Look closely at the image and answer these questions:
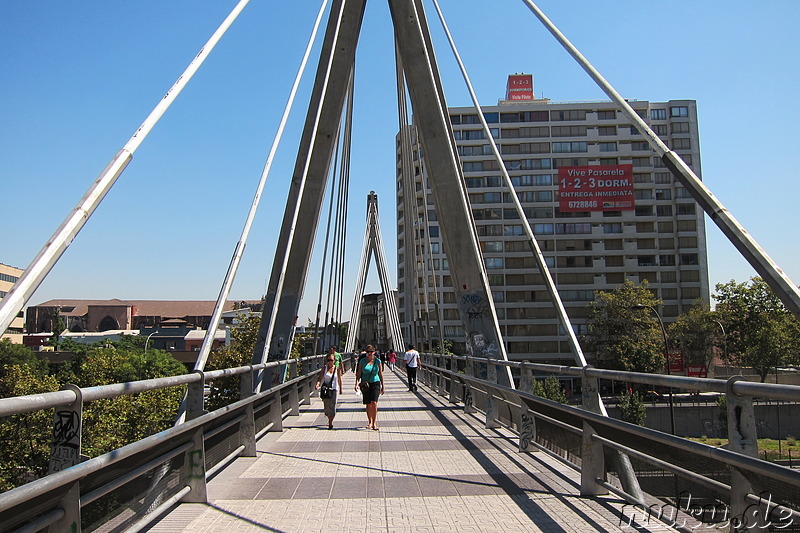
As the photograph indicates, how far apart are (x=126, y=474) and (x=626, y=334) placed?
57.6 metres

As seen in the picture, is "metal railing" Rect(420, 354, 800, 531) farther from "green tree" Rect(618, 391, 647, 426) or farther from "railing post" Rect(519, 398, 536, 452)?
"green tree" Rect(618, 391, 647, 426)

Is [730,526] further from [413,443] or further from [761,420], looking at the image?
[413,443]

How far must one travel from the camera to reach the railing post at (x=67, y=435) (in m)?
3.46

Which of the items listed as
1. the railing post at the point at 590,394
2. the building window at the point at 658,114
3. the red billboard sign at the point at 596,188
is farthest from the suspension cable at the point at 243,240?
the building window at the point at 658,114

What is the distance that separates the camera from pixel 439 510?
552 cm

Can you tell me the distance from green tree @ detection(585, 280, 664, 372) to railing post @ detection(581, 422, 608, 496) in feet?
168

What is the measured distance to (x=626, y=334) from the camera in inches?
2282

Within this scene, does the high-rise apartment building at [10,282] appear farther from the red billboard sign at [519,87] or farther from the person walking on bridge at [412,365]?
the person walking on bridge at [412,365]

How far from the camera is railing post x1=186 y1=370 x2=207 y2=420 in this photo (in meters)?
5.89

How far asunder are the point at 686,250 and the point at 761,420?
7111 centimetres

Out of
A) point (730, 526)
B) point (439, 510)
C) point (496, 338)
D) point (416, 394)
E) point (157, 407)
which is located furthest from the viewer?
point (157, 407)

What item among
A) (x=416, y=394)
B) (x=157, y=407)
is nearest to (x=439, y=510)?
(x=416, y=394)

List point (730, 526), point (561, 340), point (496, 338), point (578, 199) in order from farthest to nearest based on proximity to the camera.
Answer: point (578, 199) → point (561, 340) → point (496, 338) → point (730, 526)

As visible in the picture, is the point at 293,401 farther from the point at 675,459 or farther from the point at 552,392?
the point at 675,459
